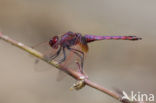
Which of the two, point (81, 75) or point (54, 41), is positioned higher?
point (81, 75)

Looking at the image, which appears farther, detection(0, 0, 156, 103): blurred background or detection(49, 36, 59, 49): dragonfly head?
detection(0, 0, 156, 103): blurred background

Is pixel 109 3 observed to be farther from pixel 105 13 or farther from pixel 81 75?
pixel 81 75

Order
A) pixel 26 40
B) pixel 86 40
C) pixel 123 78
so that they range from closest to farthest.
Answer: pixel 86 40
pixel 123 78
pixel 26 40

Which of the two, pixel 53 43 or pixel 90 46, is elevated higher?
pixel 53 43

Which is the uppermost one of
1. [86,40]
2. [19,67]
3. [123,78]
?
[86,40]

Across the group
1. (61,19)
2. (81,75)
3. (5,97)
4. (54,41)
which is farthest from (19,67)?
(81,75)

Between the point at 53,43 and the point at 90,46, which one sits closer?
the point at 53,43

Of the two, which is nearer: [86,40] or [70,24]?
[86,40]

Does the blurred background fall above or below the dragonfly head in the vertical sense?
below

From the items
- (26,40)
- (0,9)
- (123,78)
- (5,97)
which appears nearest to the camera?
(5,97)
